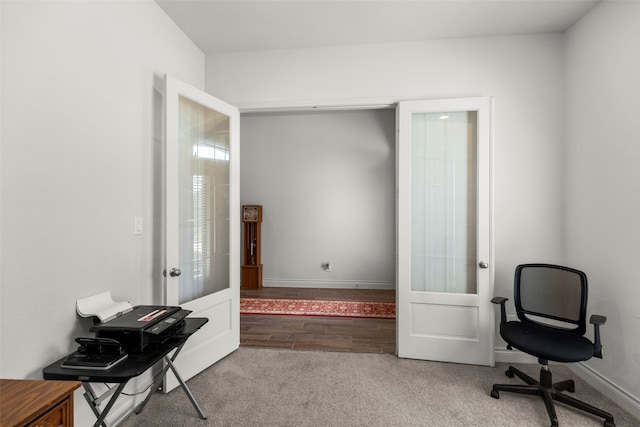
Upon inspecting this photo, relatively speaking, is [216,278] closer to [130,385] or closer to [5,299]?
[130,385]

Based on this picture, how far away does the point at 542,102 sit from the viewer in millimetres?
2748

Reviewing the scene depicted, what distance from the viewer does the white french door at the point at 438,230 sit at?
273 centimetres

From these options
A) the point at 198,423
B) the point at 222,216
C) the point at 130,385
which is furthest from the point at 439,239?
the point at 130,385

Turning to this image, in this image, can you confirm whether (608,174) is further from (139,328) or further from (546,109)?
(139,328)

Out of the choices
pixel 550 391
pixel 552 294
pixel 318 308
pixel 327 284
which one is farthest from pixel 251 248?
pixel 550 391

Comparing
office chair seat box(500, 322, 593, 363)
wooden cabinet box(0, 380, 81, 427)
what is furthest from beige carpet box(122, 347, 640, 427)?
wooden cabinet box(0, 380, 81, 427)

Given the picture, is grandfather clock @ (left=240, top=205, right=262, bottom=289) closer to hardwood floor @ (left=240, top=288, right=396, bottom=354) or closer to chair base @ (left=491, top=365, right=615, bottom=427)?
hardwood floor @ (left=240, top=288, right=396, bottom=354)

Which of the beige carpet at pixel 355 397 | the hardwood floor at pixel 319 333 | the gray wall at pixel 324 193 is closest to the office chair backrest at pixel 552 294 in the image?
the beige carpet at pixel 355 397

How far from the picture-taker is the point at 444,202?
2.80m

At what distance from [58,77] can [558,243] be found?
388cm

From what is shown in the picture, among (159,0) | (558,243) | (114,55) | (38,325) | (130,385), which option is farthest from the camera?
(558,243)

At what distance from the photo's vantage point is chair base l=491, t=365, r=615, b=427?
192cm

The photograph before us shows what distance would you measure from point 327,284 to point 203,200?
11.1 feet

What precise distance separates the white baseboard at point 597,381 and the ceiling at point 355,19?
2925mm
